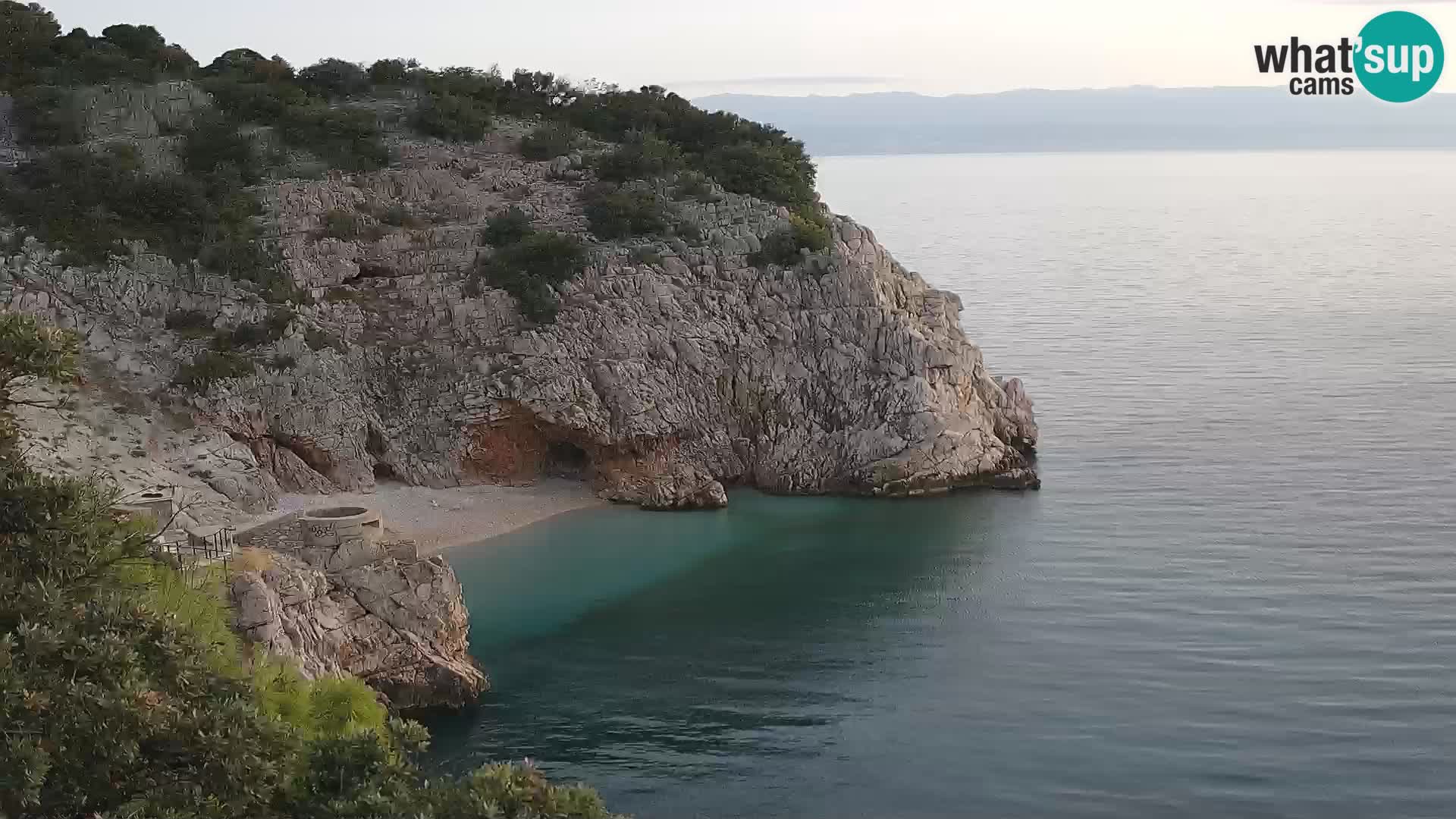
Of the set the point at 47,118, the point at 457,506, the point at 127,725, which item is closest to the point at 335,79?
the point at 47,118

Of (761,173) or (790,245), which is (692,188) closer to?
(761,173)

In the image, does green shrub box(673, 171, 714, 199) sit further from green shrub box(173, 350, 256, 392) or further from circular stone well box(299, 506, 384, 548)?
circular stone well box(299, 506, 384, 548)

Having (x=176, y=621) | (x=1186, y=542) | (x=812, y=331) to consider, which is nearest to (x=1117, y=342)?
(x=812, y=331)

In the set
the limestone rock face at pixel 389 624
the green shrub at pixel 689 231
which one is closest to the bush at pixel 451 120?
the green shrub at pixel 689 231

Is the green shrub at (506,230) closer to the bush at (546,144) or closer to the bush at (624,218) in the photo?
the bush at (624,218)

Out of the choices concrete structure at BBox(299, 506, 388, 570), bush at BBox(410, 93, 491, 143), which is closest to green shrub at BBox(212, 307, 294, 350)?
bush at BBox(410, 93, 491, 143)

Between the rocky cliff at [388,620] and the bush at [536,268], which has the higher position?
the bush at [536,268]
